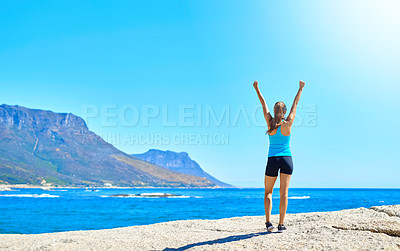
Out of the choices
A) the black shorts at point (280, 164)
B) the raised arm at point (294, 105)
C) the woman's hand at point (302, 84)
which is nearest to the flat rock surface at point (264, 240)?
the black shorts at point (280, 164)

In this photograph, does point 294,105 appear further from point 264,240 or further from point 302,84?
point 264,240

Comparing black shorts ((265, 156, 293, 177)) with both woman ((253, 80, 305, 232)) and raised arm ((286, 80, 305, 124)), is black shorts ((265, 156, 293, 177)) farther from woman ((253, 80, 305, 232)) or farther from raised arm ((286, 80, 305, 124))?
raised arm ((286, 80, 305, 124))

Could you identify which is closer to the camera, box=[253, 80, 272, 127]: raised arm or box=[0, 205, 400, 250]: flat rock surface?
box=[0, 205, 400, 250]: flat rock surface

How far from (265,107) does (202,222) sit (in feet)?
15.9

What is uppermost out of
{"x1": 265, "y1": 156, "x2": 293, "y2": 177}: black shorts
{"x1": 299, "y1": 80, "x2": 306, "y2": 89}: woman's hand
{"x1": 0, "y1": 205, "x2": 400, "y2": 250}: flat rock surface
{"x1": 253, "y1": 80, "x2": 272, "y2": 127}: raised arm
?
{"x1": 299, "y1": 80, "x2": 306, "y2": 89}: woman's hand

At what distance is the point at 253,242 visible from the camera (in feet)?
19.9

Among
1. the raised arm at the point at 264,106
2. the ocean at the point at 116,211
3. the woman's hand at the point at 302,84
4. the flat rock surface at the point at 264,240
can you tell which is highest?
the woman's hand at the point at 302,84

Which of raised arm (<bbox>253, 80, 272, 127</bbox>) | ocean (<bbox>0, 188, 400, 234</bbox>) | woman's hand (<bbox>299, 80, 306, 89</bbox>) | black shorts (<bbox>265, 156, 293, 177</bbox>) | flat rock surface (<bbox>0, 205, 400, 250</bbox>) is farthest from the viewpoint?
ocean (<bbox>0, 188, 400, 234</bbox>)

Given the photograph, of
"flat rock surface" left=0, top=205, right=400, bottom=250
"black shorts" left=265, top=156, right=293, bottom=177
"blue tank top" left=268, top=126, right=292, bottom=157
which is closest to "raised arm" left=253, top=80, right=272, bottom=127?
"blue tank top" left=268, top=126, right=292, bottom=157

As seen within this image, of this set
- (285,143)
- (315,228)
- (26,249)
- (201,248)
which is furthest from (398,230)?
(26,249)

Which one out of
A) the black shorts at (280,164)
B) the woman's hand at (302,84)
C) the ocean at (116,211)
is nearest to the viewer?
the black shorts at (280,164)

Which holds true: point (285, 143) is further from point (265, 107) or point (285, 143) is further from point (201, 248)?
point (201, 248)

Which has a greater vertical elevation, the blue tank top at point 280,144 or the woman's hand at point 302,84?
the woman's hand at point 302,84

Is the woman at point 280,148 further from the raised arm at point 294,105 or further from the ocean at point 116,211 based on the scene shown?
the ocean at point 116,211
